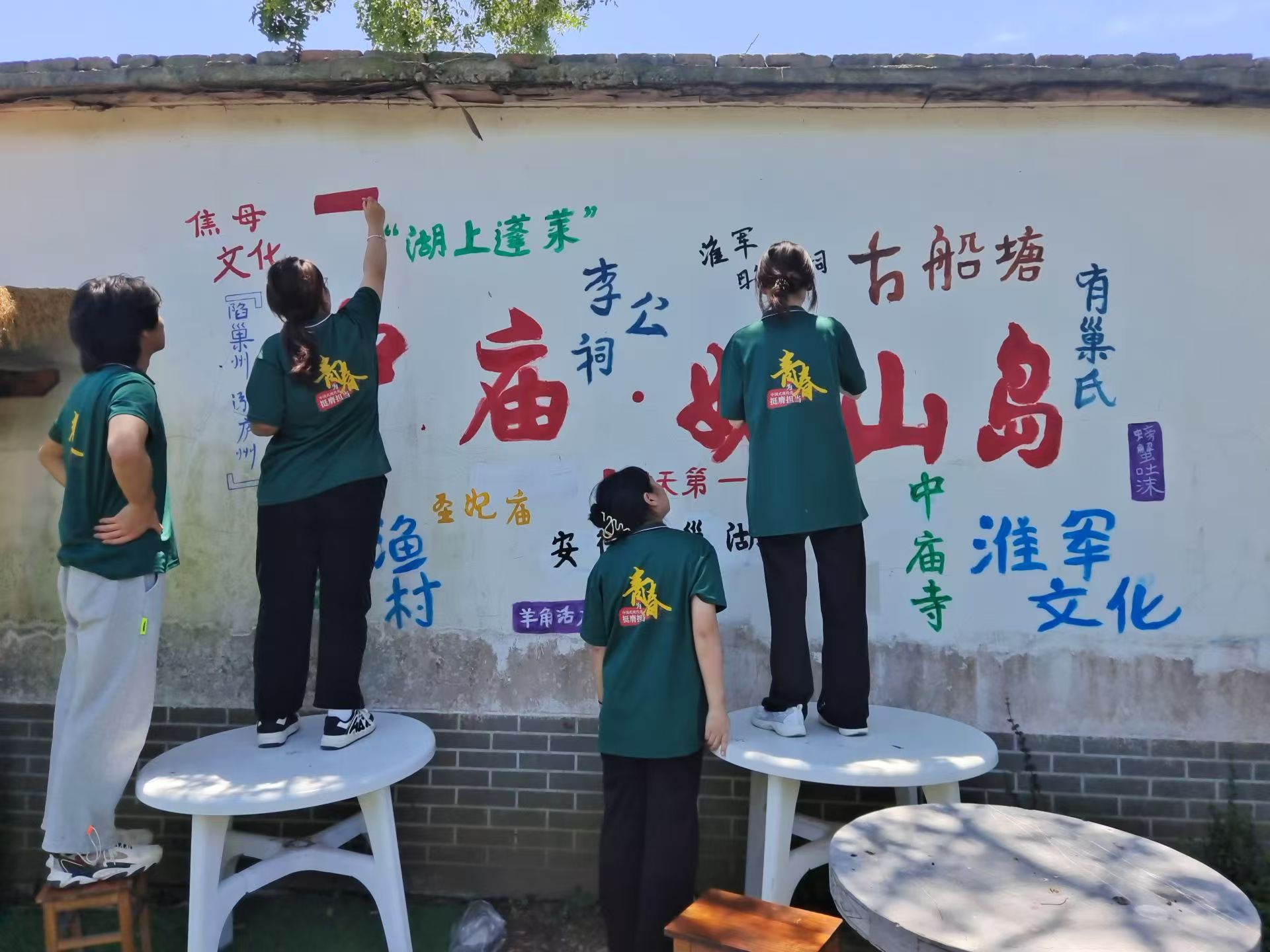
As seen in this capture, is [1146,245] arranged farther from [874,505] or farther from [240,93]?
[240,93]

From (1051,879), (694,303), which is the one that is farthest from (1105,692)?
(694,303)

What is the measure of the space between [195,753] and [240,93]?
104 inches

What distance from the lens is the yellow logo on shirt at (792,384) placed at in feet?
11.5

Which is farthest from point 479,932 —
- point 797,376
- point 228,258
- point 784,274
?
point 228,258

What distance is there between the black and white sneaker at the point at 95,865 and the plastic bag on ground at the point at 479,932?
3.72 feet

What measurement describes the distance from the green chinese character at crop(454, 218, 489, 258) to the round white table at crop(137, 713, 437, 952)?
6.47 ft

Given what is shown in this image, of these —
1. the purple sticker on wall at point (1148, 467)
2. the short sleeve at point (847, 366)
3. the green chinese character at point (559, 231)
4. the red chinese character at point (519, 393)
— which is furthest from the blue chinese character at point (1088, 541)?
the green chinese character at point (559, 231)

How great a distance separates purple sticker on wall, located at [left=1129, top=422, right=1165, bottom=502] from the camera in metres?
3.93

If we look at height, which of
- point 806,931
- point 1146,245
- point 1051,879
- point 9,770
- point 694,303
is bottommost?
point 9,770

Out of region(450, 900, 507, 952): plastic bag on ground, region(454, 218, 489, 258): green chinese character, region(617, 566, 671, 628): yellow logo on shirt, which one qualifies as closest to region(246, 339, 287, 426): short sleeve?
region(454, 218, 489, 258): green chinese character

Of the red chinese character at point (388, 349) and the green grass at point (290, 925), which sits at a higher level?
the red chinese character at point (388, 349)

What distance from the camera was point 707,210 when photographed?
13.3ft

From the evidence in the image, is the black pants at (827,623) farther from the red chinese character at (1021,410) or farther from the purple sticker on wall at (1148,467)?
the purple sticker on wall at (1148,467)

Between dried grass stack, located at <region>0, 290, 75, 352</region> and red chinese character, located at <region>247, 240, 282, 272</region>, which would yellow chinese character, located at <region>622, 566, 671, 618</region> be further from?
dried grass stack, located at <region>0, 290, 75, 352</region>
